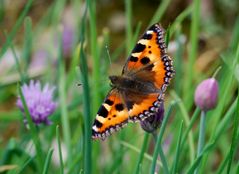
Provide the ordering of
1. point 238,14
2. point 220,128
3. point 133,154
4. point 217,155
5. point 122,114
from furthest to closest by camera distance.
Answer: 1. point 238,14
2. point 217,155
3. point 133,154
4. point 220,128
5. point 122,114

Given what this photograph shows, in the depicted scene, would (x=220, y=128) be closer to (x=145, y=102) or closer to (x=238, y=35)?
(x=145, y=102)

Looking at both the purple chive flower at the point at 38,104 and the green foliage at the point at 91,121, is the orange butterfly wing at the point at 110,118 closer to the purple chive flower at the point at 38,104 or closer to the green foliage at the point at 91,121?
the green foliage at the point at 91,121

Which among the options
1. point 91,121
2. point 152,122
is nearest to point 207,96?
point 152,122

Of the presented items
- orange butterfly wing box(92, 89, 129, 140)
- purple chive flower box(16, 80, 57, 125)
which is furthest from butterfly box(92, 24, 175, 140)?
purple chive flower box(16, 80, 57, 125)

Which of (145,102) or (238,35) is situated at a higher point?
(238,35)

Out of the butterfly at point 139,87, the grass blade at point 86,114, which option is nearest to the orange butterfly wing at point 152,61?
the butterfly at point 139,87

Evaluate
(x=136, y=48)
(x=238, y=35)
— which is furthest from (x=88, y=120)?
(x=238, y=35)
